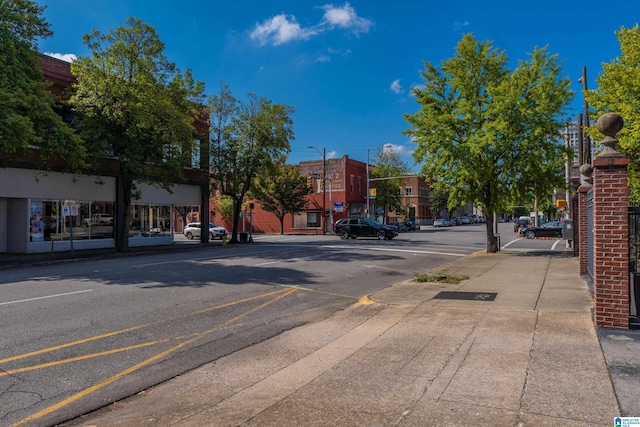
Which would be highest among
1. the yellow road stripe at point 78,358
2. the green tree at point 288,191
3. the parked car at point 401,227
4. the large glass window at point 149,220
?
the green tree at point 288,191

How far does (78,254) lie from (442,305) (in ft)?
67.3

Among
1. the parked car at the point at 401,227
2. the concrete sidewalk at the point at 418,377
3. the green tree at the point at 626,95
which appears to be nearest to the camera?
the concrete sidewalk at the point at 418,377

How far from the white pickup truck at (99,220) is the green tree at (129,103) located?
2630mm

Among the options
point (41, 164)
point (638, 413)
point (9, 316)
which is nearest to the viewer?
point (638, 413)

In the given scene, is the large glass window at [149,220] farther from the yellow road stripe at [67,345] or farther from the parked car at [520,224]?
the parked car at [520,224]

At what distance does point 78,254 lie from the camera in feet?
76.1

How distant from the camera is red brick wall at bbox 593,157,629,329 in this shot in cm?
641

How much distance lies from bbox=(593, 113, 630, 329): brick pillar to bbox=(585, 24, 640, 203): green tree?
10158 millimetres

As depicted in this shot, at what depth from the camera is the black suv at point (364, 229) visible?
3721 cm

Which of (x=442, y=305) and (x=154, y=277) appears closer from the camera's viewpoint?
(x=442, y=305)

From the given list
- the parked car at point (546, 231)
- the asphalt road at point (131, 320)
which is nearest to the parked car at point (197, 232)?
the asphalt road at point (131, 320)

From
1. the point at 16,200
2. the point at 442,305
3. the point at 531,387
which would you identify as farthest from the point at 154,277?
the point at 16,200

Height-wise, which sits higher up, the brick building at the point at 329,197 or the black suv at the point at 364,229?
the brick building at the point at 329,197

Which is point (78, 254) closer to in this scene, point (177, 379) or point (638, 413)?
point (177, 379)
